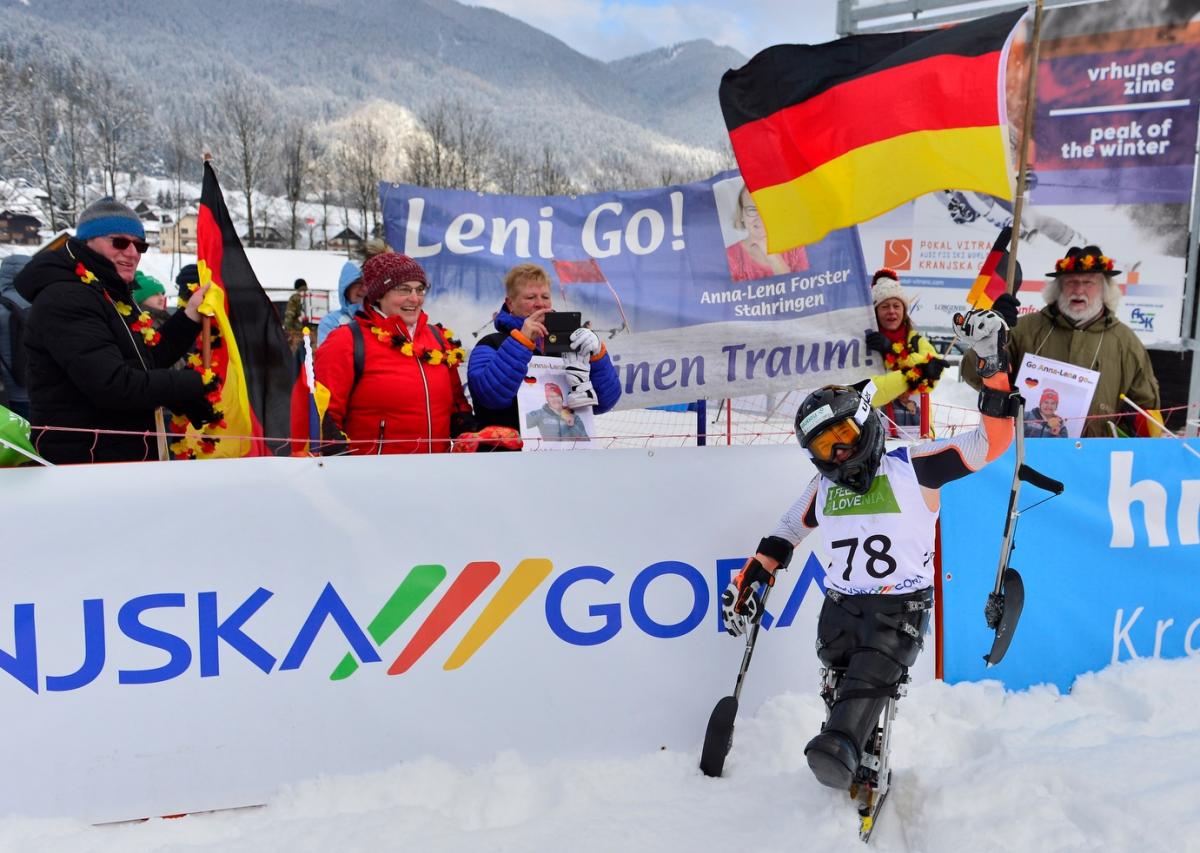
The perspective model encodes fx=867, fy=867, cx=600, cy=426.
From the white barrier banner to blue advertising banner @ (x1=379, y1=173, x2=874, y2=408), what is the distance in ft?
2.45

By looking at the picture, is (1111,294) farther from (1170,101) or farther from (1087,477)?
(1170,101)

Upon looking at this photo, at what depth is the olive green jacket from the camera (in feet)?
15.3

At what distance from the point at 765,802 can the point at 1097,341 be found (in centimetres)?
318

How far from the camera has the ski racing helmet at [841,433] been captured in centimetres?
295

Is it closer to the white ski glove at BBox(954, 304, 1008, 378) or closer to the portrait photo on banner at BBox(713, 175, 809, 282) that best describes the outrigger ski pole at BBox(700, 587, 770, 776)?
the white ski glove at BBox(954, 304, 1008, 378)

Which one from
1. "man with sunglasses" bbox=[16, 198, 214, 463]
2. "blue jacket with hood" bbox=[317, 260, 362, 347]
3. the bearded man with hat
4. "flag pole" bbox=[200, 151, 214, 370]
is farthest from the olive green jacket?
"blue jacket with hood" bbox=[317, 260, 362, 347]

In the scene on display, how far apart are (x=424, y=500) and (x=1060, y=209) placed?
908cm

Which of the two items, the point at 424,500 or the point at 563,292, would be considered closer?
the point at 424,500

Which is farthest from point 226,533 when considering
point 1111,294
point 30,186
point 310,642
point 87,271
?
point 30,186

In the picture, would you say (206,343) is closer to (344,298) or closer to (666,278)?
(666,278)

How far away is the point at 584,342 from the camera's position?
372cm

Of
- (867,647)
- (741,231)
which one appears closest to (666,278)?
(741,231)

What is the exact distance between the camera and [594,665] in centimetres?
353

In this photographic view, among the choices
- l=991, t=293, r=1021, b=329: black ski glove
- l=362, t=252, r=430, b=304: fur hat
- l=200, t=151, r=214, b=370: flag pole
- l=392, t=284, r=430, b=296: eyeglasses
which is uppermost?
l=362, t=252, r=430, b=304: fur hat
